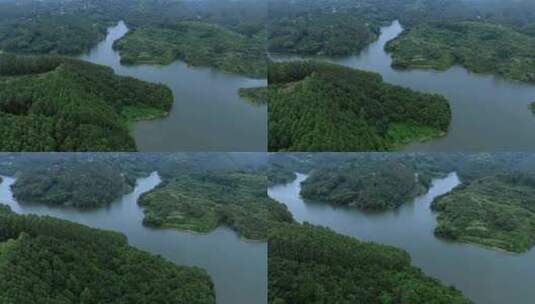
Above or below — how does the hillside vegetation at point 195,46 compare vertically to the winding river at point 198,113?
above

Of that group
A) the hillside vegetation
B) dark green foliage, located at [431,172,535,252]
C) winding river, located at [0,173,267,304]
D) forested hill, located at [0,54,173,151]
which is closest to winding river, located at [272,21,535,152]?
the hillside vegetation

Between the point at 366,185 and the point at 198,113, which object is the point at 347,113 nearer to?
the point at 366,185

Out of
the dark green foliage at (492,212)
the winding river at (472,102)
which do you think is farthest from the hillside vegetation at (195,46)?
the dark green foliage at (492,212)

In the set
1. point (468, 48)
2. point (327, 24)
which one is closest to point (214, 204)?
point (327, 24)

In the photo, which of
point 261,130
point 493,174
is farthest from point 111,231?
point 493,174

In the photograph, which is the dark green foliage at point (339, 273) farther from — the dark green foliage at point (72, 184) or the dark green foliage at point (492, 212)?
the dark green foliage at point (72, 184)

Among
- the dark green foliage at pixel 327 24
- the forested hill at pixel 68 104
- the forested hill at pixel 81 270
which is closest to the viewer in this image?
the forested hill at pixel 68 104

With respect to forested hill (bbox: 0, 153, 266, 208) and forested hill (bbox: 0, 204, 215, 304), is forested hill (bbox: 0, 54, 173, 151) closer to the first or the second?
forested hill (bbox: 0, 153, 266, 208)

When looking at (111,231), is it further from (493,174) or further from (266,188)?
(493,174)
